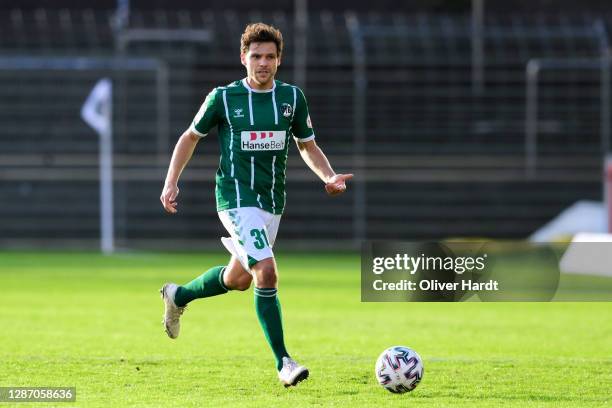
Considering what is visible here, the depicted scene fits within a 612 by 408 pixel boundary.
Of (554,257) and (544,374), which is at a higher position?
(544,374)

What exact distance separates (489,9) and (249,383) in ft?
67.9

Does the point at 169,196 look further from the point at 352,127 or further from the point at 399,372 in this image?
the point at 352,127

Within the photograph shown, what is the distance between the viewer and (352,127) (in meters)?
25.6

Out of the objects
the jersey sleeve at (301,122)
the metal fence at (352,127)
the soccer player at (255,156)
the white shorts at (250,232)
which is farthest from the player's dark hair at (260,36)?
the metal fence at (352,127)

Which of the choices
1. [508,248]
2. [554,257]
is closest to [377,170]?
[508,248]

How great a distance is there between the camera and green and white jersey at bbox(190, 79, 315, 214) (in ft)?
25.0

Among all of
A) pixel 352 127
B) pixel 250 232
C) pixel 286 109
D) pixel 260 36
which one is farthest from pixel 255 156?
pixel 352 127

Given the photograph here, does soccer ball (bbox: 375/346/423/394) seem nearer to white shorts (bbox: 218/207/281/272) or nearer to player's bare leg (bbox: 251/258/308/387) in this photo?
player's bare leg (bbox: 251/258/308/387)

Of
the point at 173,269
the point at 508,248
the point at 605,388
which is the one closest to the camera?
the point at 605,388

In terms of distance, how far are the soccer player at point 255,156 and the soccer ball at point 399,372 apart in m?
0.67

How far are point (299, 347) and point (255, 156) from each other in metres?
2.41

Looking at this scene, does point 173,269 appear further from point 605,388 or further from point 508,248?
point 605,388

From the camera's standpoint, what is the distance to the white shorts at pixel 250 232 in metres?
7.45

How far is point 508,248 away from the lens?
23688mm
